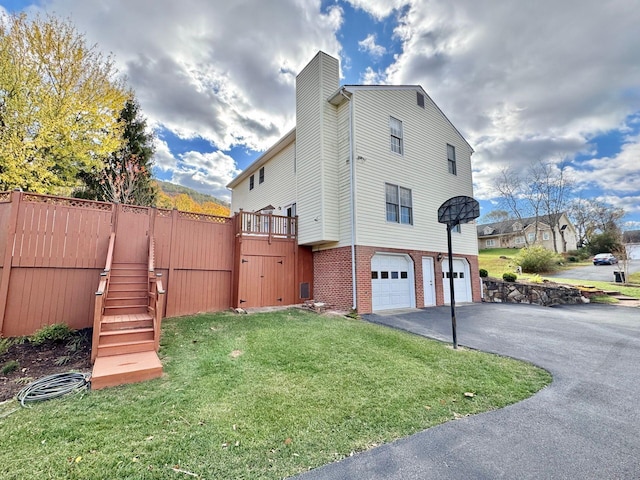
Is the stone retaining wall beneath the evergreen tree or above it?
beneath

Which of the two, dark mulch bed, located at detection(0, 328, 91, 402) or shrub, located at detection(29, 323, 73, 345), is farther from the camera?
shrub, located at detection(29, 323, 73, 345)

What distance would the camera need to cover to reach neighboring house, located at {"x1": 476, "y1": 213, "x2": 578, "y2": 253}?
119 feet

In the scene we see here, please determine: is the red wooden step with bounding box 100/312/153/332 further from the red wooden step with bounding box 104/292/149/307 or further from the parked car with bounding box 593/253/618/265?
the parked car with bounding box 593/253/618/265

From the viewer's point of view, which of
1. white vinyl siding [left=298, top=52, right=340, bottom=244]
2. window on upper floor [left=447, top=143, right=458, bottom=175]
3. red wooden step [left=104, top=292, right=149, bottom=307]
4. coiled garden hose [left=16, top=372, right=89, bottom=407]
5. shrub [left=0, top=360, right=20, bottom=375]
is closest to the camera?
coiled garden hose [left=16, top=372, right=89, bottom=407]

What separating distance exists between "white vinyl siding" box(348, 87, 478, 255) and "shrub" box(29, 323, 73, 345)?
7727 millimetres

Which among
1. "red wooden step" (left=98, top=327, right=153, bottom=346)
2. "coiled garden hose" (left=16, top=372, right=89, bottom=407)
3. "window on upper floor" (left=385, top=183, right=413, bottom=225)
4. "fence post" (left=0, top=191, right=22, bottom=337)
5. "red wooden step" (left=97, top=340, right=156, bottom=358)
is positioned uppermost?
A: "window on upper floor" (left=385, top=183, right=413, bottom=225)

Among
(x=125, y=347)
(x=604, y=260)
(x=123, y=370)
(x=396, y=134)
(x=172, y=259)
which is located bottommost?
(x=123, y=370)

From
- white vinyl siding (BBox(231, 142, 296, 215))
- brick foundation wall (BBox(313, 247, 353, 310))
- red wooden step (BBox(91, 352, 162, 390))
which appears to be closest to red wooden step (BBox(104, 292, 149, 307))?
red wooden step (BBox(91, 352, 162, 390))

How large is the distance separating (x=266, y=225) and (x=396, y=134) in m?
6.54

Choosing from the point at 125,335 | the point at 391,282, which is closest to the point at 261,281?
the point at 391,282

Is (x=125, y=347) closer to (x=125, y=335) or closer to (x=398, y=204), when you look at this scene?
(x=125, y=335)

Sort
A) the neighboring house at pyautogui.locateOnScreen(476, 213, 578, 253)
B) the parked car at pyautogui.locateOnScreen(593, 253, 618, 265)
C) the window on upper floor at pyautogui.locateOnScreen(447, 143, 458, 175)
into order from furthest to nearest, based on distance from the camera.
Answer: the neighboring house at pyautogui.locateOnScreen(476, 213, 578, 253) → the parked car at pyautogui.locateOnScreen(593, 253, 618, 265) → the window on upper floor at pyautogui.locateOnScreen(447, 143, 458, 175)

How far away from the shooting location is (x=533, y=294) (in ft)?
43.2

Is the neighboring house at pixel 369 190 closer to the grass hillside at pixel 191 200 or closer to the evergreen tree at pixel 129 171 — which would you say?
the evergreen tree at pixel 129 171
